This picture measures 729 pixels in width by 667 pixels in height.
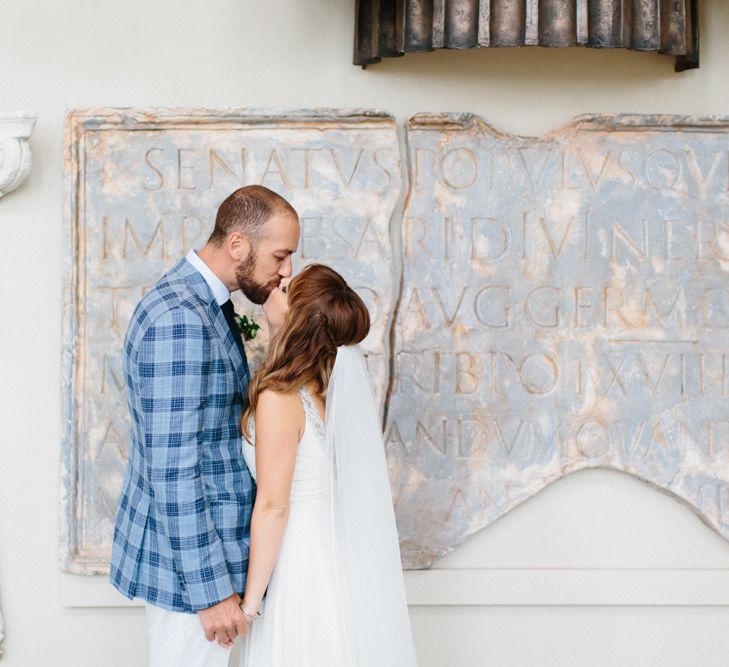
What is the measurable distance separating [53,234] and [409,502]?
4.42 feet

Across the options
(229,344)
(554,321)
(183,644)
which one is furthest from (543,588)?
(229,344)

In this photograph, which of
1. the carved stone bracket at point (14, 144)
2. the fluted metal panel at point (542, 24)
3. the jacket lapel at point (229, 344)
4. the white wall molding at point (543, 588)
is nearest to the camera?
the jacket lapel at point (229, 344)

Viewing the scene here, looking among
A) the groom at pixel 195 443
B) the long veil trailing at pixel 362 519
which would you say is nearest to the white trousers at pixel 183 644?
the groom at pixel 195 443

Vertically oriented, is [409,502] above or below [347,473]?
below

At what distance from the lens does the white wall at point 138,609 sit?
8.34 feet

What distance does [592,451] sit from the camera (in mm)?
2529

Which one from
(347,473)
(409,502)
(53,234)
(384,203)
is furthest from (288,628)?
(53,234)

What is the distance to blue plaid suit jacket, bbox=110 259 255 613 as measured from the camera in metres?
1.69

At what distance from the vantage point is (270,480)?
5.71 ft

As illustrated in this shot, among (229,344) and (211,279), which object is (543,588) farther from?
(211,279)

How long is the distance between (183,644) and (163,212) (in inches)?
50.3

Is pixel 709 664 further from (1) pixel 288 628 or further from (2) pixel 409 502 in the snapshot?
(1) pixel 288 628

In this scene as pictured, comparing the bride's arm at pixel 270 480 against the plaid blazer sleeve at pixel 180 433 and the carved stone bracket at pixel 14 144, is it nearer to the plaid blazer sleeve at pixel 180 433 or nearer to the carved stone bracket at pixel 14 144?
the plaid blazer sleeve at pixel 180 433

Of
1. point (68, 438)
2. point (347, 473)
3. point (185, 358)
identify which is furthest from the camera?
point (68, 438)
